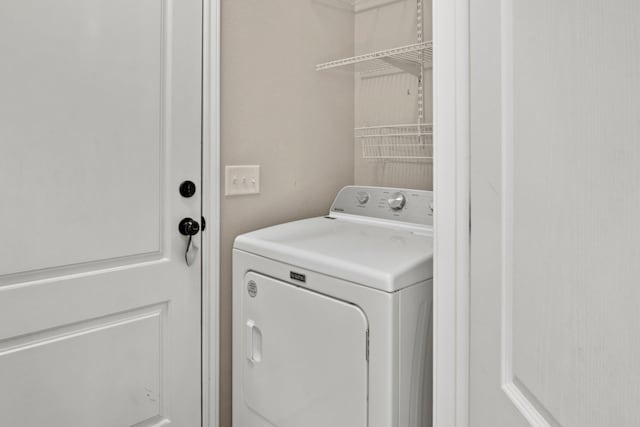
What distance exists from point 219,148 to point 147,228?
405 millimetres

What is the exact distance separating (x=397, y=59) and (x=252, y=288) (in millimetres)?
1138

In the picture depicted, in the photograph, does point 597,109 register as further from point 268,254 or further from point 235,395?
point 235,395

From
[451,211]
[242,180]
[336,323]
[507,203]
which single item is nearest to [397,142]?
[242,180]

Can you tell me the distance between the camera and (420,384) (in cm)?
120

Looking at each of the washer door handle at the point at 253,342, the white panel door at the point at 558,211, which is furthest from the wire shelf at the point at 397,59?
the washer door handle at the point at 253,342

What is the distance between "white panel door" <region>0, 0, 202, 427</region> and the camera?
3.97ft

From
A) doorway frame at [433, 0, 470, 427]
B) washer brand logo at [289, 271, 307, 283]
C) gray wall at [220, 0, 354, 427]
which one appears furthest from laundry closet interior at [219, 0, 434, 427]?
doorway frame at [433, 0, 470, 427]

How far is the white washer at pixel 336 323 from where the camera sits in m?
1.13

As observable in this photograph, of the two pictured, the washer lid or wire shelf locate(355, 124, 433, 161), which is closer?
the washer lid

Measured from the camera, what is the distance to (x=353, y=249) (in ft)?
4.42

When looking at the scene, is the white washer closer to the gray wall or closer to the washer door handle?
the washer door handle

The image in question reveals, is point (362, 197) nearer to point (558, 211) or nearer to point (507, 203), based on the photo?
point (507, 203)

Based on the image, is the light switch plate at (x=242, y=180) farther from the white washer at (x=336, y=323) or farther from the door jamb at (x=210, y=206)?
the white washer at (x=336, y=323)

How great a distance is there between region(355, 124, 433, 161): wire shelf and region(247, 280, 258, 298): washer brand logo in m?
0.95
